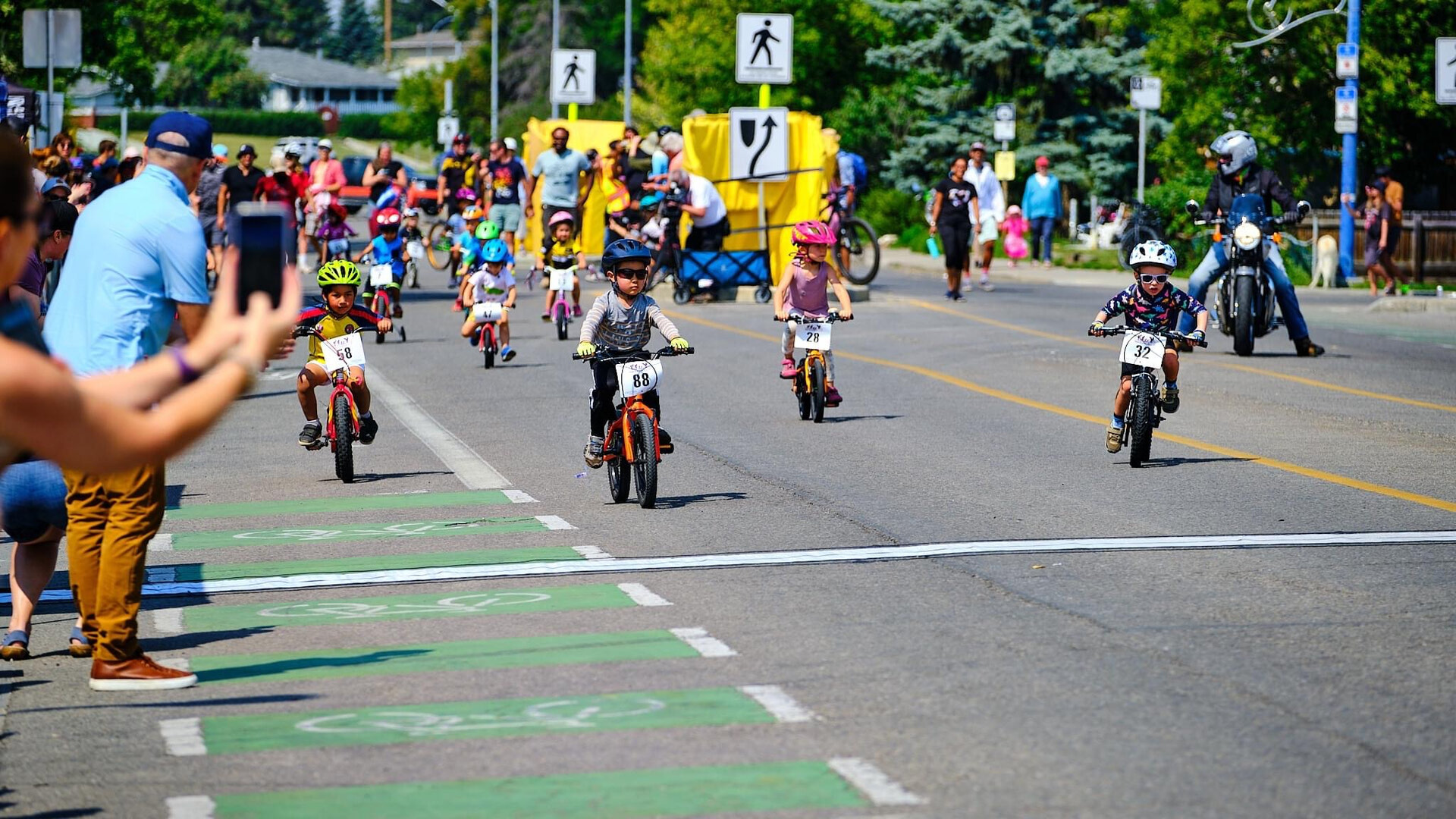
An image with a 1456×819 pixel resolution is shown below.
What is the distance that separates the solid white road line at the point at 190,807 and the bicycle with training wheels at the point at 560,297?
16986mm

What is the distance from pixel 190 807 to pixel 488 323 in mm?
14751

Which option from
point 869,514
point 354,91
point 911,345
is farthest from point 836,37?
point 354,91

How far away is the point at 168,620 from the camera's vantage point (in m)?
8.91

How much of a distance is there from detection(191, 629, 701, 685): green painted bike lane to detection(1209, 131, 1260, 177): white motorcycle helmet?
47.1ft

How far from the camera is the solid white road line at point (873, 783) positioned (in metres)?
5.91

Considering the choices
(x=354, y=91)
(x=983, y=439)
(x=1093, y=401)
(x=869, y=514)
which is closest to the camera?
(x=869, y=514)

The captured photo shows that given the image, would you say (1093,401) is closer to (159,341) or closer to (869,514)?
(869,514)

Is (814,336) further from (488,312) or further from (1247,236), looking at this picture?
(1247,236)

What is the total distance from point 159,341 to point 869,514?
4.75 m

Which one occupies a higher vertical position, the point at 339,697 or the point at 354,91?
the point at 354,91

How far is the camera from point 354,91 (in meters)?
170

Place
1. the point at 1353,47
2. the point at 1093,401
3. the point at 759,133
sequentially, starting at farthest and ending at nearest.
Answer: the point at 1353,47, the point at 759,133, the point at 1093,401

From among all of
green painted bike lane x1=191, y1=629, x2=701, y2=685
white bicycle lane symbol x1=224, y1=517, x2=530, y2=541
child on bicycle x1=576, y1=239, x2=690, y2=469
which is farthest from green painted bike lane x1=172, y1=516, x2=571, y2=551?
green painted bike lane x1=191, y1=629, x2=701, y2=685

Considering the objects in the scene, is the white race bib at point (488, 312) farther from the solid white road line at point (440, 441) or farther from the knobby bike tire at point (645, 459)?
the knobby bike tire at point (645, 459)
